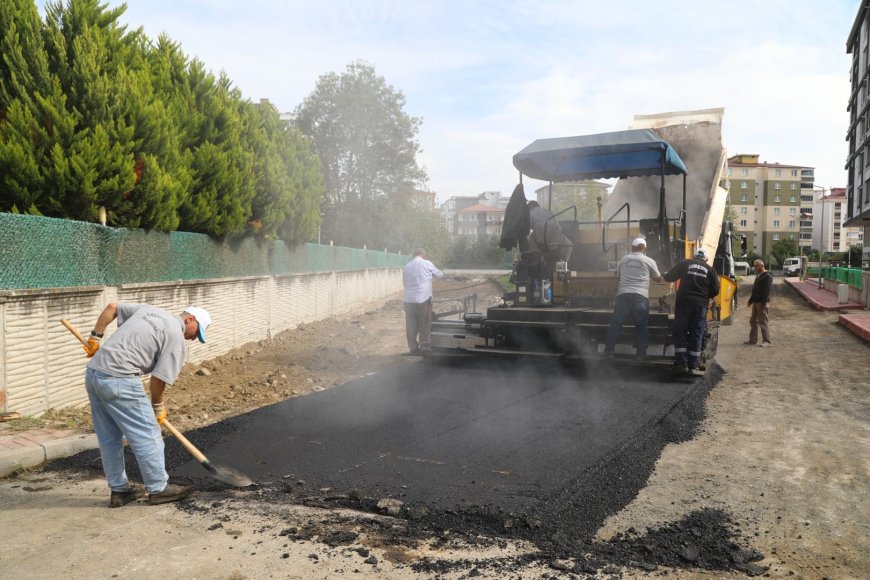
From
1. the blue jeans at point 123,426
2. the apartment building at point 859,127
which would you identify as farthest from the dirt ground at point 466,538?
the apartment building at point 859,127

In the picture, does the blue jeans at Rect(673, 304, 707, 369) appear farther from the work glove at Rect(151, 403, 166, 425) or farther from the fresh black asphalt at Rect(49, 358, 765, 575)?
the work glove at Rect(151, 403, 166, 425)

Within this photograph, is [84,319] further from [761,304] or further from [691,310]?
[761,304]

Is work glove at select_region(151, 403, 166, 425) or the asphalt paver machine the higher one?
the asphalt paver machine

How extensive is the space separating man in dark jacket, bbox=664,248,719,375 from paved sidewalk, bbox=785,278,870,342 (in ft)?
22.1

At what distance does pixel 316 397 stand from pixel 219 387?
1.51 meters

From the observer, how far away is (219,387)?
324 inches

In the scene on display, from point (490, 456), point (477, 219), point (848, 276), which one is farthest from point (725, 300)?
point (477, 219)

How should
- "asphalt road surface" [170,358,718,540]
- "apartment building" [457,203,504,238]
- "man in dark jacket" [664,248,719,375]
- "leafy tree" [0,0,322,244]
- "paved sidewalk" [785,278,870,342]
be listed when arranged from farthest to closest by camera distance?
"apartment building" [457,203,504,238]
"paved sidewalk" [785,278,870,342]
"man in dark jacket" [664,248,719,375]
"leafy tree" [0,0,322,244]
"asphalt road surface" [170,358,718,540]

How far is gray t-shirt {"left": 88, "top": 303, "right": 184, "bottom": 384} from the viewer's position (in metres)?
4.04

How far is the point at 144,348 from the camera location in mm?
4086

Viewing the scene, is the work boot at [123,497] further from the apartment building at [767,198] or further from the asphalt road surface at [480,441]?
the apartment building at [767,198]

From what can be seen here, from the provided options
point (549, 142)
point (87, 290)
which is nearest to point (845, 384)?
point (549, 142)

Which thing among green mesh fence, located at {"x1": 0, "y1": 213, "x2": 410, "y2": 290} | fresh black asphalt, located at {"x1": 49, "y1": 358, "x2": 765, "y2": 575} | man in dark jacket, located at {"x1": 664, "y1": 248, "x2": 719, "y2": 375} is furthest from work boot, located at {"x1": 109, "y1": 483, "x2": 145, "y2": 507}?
man in dark jacket, located at {"x1": 664, "y1": 248, "x2": 719, "y2": 375}

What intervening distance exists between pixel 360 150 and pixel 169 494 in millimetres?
36180
